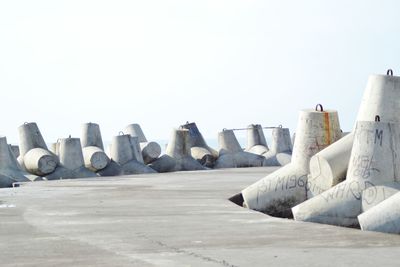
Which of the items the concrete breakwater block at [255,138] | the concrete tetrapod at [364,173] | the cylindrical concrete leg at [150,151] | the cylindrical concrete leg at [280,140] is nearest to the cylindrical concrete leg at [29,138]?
the cylindrical concrete leg at [150,151]

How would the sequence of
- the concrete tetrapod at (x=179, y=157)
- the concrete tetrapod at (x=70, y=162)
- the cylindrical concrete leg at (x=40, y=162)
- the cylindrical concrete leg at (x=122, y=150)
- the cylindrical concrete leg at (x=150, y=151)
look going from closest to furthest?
the cylindrical concrete leg at (x=40, y=162), the concrete tetrapod at (x=70, y=162), the cylindrical concrete leg at (x=122, y=150), the concrete tetrapod at (x=179, y=157), the cylindrical concrete leg at (x=150, y=151)

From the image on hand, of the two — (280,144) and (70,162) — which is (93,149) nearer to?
(70,162)

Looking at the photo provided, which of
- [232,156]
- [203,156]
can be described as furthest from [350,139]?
[232,156]

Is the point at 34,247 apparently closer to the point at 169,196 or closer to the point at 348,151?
the point at 348,151

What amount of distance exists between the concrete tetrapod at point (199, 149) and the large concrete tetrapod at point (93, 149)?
3.61 meters

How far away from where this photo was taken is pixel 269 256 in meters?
7.28

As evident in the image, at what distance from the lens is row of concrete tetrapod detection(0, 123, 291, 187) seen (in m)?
25.7

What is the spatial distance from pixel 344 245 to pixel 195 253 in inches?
57.9

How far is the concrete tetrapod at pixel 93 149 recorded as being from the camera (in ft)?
88.3

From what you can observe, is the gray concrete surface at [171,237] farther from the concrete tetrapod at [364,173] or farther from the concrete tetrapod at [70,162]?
the concrete tetrapod at [70,162]

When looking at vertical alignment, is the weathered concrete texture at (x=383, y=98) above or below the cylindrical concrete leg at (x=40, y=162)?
above

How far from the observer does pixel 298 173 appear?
12312 millimetres

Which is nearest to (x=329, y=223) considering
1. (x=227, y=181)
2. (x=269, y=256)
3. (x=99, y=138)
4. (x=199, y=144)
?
(x=269, y=256)

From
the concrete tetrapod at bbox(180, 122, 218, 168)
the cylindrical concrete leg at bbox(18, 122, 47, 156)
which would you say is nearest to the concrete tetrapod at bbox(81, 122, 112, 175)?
the cylindrical concrete leg at bbox(18, 122, 47, 156)
